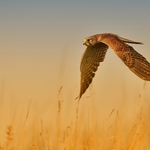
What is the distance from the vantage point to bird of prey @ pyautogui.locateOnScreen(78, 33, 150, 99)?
9.45ft

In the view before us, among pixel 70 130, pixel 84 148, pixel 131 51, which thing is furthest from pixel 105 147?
pixel 131 51

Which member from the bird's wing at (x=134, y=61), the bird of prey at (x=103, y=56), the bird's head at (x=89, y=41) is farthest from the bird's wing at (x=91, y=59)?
the bird's wing at (x=134, y=61)

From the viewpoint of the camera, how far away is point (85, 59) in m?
4.43

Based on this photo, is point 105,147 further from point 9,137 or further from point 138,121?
point 9,137

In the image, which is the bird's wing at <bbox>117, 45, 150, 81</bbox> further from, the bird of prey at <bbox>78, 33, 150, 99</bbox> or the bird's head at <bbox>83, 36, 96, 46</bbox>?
the bird's head at <bbox>83, 36, 96, 46</bbox>

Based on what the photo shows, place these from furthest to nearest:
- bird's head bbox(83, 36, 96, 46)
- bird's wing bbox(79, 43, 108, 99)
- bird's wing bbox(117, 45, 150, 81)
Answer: bird's wing bbox(79, 43, 108, 99), bird's head bbox(83, 36, 96, 46), bird's wing bbox(117, 45, 150, 81)

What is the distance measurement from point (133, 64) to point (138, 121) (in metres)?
0.63

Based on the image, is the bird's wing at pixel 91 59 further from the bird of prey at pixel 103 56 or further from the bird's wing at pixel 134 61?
the bird's wing at pixel 134 61

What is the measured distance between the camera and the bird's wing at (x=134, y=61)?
9.17 feet

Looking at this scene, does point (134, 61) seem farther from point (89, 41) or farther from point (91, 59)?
point (91, 59)

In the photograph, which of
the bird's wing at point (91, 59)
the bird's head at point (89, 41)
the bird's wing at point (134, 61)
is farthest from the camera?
the bird's wing at point (91, 59)

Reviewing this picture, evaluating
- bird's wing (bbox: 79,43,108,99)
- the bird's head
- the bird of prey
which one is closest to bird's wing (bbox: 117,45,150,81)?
the bird of prey

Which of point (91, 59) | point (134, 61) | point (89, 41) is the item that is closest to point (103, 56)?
point (91, 59)

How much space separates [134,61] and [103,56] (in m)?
1.60
